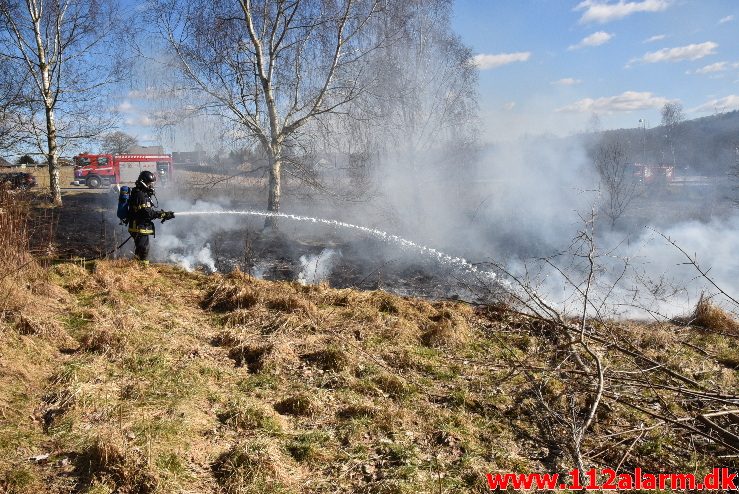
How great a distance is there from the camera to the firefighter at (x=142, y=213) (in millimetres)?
7422

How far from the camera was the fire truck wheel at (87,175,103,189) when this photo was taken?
989 inches

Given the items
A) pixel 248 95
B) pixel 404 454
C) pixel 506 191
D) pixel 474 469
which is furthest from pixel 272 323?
pixel 506 191

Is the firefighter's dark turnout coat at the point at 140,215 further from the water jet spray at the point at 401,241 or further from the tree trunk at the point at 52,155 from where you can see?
the tree trunk at the point at 52,155

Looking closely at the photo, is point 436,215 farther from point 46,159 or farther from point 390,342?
point 46,159

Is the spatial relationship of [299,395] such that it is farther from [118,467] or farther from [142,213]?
[142,213]

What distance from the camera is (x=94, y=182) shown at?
2539 centimetres

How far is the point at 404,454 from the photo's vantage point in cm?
311

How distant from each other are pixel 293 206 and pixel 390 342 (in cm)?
1178

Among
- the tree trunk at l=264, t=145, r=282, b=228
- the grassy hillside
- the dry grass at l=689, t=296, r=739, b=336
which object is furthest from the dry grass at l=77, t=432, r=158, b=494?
the tree trunk at l=264, t=145, r=282, b=228

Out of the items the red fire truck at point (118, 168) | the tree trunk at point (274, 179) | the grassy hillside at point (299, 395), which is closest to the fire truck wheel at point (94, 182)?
the red fire truck at point (118, 168)

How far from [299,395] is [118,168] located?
26.7m

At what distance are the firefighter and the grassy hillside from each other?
1.42 m

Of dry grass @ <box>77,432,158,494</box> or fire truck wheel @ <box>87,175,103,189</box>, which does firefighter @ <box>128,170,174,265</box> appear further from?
fire truck wheel @ <box>87,175,103,189</box>

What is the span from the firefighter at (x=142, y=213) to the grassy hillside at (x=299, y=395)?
1423mm
